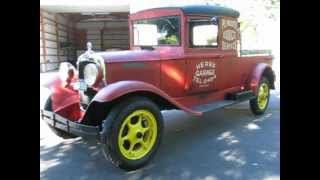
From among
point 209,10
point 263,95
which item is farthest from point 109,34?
point 209,10

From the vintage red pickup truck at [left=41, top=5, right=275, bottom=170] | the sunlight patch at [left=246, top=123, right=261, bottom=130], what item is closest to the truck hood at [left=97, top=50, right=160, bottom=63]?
the vintage red pickup truck at [left=41, top=5, right=275, bottom=170]

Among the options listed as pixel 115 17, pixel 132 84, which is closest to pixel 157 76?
pixel 132 84

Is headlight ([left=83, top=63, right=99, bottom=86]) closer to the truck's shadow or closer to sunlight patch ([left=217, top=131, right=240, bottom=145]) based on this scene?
the truck's shadow

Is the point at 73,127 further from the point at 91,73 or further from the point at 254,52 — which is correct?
the point at 254,52

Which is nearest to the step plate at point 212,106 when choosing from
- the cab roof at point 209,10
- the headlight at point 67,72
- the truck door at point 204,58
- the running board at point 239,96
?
the running board at point 239,96

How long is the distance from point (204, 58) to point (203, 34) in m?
0.38

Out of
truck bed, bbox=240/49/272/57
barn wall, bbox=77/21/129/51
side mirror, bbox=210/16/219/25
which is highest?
barn wall, bbox=77/21/129/51

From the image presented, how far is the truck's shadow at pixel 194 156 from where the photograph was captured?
13.0ft

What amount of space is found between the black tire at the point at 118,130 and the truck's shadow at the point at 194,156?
103mm

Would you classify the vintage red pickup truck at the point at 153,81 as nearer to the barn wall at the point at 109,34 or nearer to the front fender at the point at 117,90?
the front fender at the point at 117,90

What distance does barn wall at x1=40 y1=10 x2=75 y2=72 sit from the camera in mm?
16875

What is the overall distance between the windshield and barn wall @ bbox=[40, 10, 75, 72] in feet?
38.4
